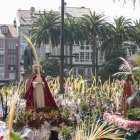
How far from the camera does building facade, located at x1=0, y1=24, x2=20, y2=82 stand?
243 ft

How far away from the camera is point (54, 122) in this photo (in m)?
9.98

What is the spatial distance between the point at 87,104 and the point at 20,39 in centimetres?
6221

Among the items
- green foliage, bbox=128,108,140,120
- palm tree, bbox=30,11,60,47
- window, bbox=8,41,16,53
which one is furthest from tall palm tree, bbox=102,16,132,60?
green foliage, bbox=128,108,140,120

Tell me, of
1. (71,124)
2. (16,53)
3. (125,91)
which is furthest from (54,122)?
(16,53)

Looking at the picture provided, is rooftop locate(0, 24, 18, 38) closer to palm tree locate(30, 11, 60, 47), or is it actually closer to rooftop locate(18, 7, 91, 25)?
rooftop locate(18, 7, 91, 25)

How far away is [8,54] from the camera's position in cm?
7531

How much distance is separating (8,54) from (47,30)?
1795 centimetres

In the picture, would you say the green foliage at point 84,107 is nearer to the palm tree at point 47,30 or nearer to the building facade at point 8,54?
the palm tree at point 47,30

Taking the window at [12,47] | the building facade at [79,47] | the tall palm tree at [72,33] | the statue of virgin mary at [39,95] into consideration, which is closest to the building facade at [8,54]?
the window at [12,47]

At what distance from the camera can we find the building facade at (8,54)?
74.2 meters

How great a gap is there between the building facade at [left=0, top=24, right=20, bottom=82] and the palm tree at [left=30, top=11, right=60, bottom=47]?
15.2 meters

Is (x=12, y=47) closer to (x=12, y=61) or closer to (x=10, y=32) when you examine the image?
(x=12, y=61)

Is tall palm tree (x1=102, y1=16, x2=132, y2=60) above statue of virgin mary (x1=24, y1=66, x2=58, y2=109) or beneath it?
above

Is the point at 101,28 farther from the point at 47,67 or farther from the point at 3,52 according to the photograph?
the point at 3,52
